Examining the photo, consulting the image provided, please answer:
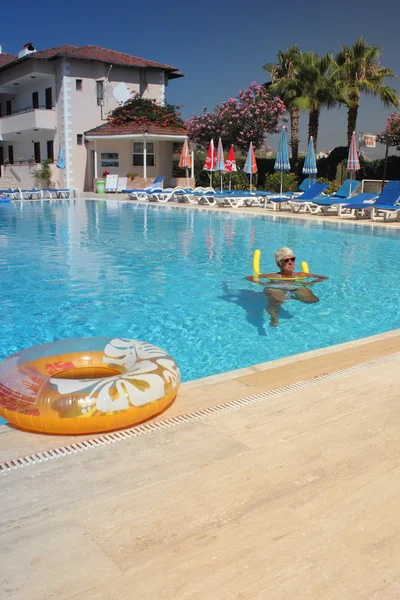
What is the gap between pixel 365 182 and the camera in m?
24.5

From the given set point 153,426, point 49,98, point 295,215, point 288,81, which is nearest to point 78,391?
point 153,426

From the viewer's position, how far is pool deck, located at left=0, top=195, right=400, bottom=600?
1.78 metres

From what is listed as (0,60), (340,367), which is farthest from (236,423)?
(0,60)

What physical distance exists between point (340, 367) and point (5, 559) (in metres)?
2.70

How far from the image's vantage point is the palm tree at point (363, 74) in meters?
25.6

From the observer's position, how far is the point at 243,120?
3036 centimetres

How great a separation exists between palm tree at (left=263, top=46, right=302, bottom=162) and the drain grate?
1038 inches

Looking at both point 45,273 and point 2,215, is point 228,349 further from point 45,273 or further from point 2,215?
point 2,215

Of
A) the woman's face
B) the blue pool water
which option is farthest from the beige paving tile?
the woman's face

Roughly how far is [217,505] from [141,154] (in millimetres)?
29116

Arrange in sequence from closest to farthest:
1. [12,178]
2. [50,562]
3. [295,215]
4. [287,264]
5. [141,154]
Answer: [50,562], [287,264], [295,215], [141,154], [12,178]

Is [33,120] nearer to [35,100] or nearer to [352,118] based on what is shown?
[35,100]

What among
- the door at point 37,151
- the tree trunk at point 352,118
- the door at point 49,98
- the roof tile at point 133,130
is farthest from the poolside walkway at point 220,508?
the door at point 37,151

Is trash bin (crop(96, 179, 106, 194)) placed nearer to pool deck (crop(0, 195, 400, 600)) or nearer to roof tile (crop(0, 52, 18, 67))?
roof tile (crop(0, 52, 18, 67))
